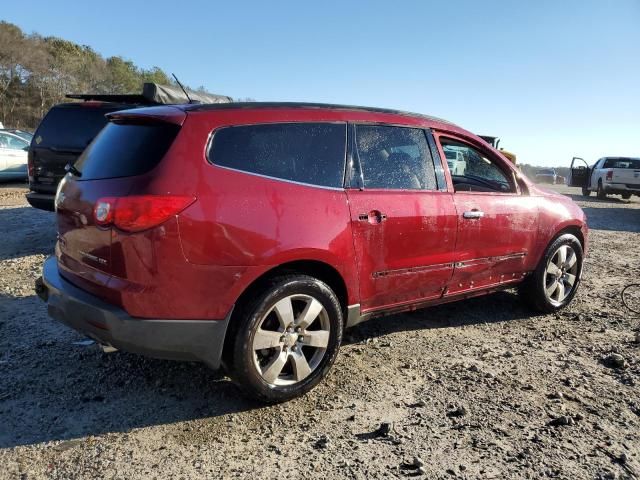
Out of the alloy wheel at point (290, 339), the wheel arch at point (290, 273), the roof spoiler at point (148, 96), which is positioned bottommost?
the alloy wheel at point (290, 339)

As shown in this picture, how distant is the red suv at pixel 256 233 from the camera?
2611mm

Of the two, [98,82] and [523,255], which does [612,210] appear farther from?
[98,82]

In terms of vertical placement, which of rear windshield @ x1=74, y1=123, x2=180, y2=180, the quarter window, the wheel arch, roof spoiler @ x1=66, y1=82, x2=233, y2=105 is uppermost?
roof spoiler @ x1=66, y1=82, x2=233, y2=105

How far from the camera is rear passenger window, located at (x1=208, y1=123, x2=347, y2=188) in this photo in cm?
286

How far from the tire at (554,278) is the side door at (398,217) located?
1308 millimetres

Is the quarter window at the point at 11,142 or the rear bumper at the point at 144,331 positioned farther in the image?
the quarter window at the point at 11,142

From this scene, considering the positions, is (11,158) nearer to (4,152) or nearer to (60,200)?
(4,152)

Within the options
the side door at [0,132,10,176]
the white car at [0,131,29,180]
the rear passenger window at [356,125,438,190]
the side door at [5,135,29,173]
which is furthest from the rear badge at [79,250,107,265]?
the side door at [0,132,10,176]

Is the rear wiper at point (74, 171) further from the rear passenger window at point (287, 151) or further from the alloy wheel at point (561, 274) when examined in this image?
the alloy wheel at point (561, 274)

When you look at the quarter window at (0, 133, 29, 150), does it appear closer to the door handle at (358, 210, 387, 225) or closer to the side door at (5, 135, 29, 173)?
the side door at (5, 135, 29, 173)

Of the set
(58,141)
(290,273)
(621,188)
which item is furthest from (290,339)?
(621,188)

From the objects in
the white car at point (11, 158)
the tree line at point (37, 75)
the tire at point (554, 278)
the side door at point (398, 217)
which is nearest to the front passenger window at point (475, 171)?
the side door at point (398, 217)

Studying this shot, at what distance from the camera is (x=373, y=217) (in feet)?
10.8

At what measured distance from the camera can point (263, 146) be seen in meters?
2.98
